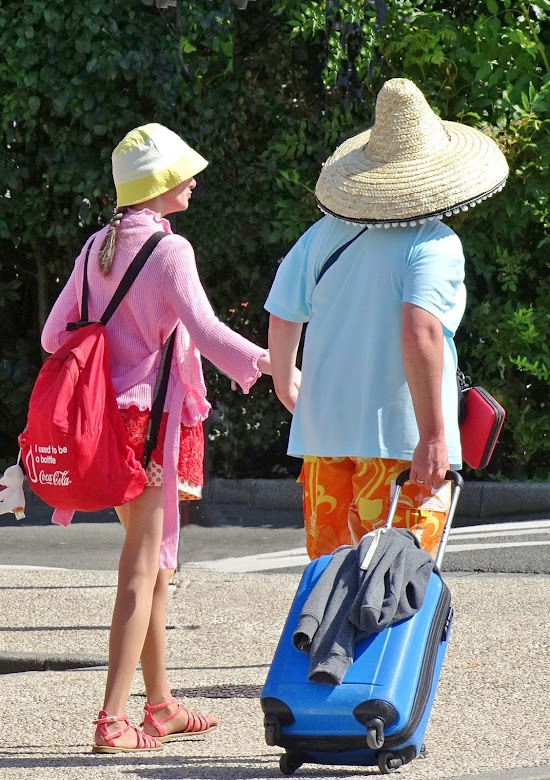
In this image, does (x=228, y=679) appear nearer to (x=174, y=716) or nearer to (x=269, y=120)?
(x=174, y=716)

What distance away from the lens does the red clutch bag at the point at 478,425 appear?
12.7 feet

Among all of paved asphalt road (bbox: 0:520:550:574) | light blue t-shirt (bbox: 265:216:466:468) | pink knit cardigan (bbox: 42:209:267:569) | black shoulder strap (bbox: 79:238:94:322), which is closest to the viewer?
light blue t-shirt (bbox: 265:216:466:468)

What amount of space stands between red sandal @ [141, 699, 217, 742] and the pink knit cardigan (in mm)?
451

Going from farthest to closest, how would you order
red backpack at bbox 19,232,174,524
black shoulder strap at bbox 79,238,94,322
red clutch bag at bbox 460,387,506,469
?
black shoulder strap at bbox 79,238,94,322
red backpack at bbox 19,232,174,524
red clutch bag at bbox 460,387,506,469

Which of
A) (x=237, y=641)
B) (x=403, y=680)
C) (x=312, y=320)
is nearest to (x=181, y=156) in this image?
(x=312, y=320)

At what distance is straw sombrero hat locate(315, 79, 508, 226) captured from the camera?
3.66 meters

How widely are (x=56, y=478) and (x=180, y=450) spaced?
41 centimetres

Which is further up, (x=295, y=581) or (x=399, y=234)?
(x=399, y=234)

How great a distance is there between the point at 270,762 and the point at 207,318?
50.5 inches

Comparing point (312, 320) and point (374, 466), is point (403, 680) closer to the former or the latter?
point (374, 466)

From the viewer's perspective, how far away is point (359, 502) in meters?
3.74

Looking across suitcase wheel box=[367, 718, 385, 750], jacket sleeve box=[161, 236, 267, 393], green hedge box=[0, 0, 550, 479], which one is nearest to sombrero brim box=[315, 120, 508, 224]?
jacket sleeve box=[161, 236, 267, 393]

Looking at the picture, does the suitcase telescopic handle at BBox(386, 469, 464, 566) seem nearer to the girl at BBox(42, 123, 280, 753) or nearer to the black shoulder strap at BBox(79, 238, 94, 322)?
the girl at BBox(42, 123, 280, 753)

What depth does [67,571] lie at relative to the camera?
7.64 metres
